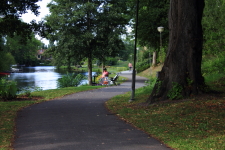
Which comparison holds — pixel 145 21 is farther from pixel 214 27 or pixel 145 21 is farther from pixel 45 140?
pixel 45 140

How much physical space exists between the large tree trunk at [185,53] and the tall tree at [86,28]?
1686cm

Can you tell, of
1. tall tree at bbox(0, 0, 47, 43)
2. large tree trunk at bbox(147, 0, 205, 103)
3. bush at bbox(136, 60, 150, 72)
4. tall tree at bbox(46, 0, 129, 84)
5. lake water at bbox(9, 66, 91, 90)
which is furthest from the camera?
bush at bbox(136, 60, 150, 72)

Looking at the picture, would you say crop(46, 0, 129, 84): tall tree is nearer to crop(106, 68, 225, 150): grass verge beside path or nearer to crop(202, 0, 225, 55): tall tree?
crop(202, 0, 225, 55): tall tree

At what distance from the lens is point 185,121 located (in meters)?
8.73

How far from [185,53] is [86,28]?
1912cm

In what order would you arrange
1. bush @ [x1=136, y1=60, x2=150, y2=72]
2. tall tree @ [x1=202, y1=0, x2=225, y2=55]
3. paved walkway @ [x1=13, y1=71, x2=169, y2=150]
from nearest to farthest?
paved walkway @ [x1=13, y1=71, x2=169, y2=150]
tall tree @ [x1=202, y1=0, x2=225, y2=55]
bush @ [x1=136, y1=60, x2=150, y2=72]

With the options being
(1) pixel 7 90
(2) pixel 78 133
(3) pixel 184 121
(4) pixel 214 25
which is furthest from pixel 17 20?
(4) pixel 214 25

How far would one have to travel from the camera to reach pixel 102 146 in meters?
6.58

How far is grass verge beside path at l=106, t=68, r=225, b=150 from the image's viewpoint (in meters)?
6.76

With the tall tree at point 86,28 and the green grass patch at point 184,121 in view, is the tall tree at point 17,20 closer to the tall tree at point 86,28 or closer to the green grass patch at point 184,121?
the green grass patch at point 184,121

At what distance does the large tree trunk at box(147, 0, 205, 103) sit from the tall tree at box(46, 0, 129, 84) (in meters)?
16.9

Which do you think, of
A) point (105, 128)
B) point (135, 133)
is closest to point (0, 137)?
point (105, 128)

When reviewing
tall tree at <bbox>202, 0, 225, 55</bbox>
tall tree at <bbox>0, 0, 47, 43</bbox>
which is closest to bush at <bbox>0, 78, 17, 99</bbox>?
tall tree at <bbox>0, 0, 47, 43</bbox>

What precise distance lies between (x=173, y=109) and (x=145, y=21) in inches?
938
